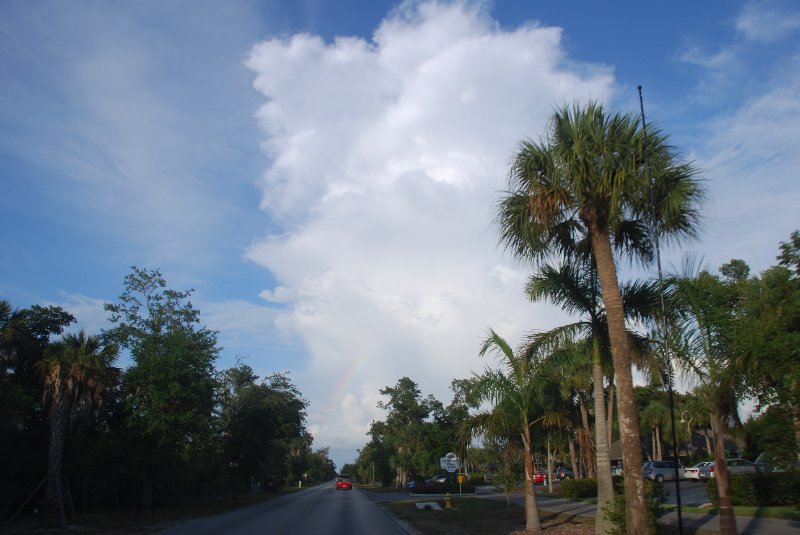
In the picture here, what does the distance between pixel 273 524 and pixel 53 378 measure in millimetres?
10720

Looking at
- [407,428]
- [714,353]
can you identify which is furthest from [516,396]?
[407,428]

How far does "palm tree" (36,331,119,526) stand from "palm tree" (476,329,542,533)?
16.6m

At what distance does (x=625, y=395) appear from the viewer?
10.6 meters

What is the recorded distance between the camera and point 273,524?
2206cm

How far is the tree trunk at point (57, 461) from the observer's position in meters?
21.8

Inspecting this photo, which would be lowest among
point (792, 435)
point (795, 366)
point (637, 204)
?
point (792, 435)

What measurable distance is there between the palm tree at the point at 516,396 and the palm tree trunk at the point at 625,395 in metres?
5.16

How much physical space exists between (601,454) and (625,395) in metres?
3.46

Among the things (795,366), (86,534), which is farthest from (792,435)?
(86,534)

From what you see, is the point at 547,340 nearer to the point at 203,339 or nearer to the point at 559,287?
the point at 559,287

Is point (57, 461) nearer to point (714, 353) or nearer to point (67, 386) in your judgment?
point (67, 386)

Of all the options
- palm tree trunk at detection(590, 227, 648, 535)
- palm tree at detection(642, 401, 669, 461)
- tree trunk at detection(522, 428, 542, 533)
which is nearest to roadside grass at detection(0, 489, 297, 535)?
tree trunk at detection(522, 428, 542, 533)

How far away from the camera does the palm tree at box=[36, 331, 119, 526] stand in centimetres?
2234

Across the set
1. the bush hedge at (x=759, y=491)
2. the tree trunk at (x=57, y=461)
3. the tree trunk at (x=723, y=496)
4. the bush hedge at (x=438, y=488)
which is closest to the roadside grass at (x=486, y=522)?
the bush hedge at (x=759, y=491)
